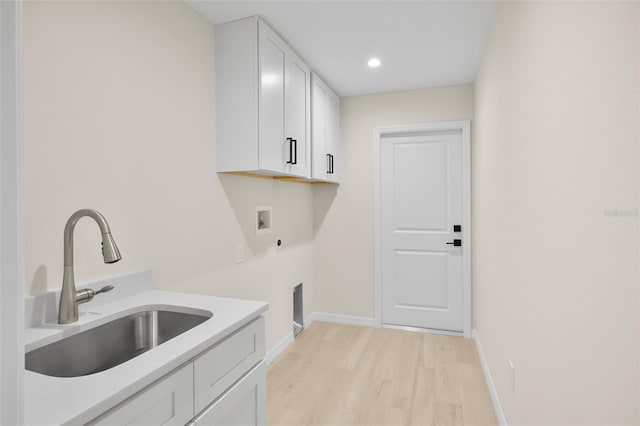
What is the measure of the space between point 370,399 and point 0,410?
7.02 ft

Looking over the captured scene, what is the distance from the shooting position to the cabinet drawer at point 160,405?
0.81 metres

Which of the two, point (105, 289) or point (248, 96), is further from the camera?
point (248, 96)

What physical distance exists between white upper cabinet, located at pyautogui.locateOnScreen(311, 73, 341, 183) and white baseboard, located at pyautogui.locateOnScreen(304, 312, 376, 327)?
1456mm

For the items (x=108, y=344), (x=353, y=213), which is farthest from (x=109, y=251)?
(x=353, y=213)

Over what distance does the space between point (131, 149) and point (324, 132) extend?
1.89 meters

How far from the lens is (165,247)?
1.78 meters

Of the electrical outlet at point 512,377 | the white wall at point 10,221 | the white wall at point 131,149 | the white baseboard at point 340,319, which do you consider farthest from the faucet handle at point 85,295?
the white baseboard at point 340,319

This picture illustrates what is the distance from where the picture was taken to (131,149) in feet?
5.22

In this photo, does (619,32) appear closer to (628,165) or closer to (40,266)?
(628,165)

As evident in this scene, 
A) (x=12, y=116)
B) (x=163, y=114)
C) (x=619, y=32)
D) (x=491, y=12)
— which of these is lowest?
(x=12, y=116)

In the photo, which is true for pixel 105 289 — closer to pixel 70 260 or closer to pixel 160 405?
pixel 70 260

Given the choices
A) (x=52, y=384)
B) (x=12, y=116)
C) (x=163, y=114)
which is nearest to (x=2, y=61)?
(x=12, y=116)

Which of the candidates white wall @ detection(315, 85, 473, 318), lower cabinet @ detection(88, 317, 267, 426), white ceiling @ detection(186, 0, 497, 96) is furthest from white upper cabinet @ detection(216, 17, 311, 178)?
white wall @ detection(315, 85, 473, 318)

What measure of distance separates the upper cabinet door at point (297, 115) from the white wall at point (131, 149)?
38cm
